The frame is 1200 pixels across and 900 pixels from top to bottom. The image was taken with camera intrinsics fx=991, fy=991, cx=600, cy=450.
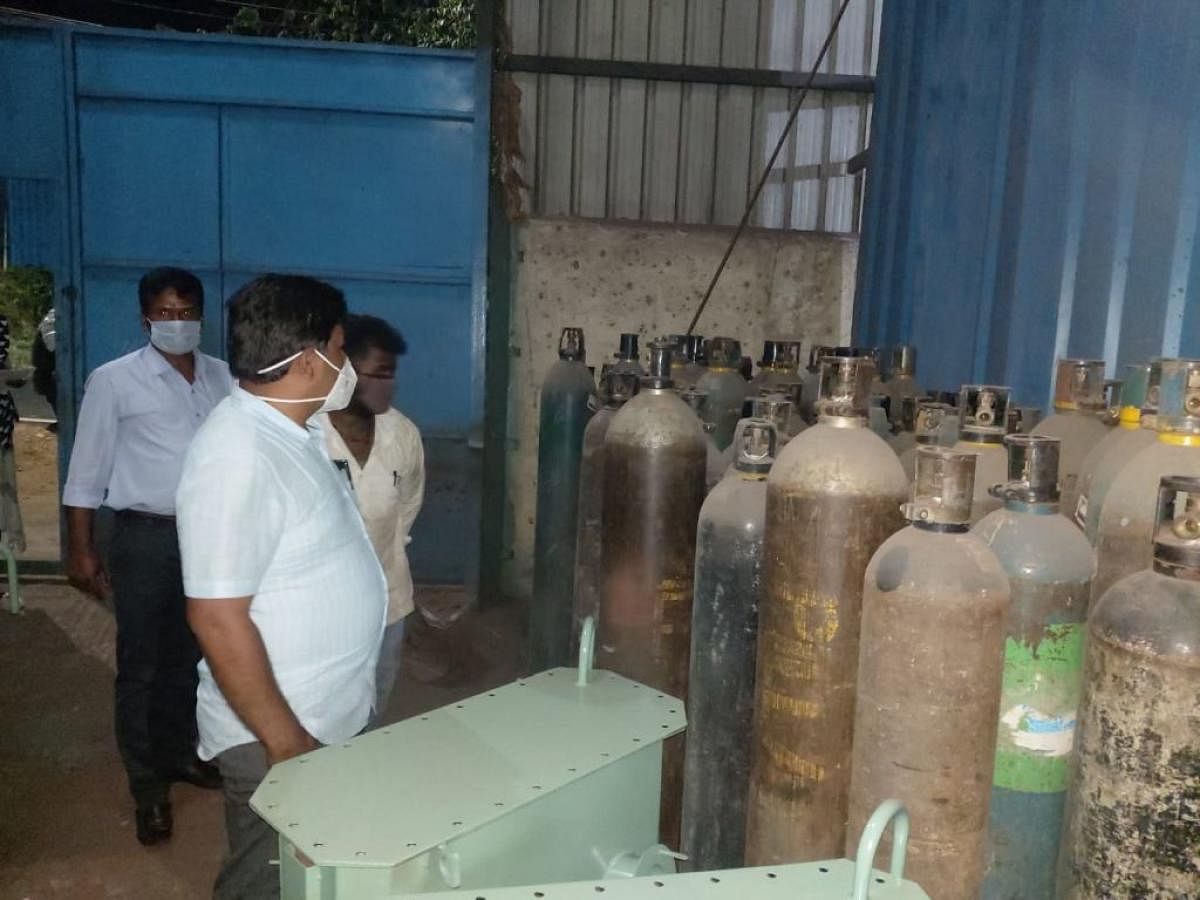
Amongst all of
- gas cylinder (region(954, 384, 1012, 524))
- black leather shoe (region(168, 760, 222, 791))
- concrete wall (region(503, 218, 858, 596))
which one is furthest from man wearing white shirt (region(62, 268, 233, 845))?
gas cylinder (region(954, 384, 1012, 524))

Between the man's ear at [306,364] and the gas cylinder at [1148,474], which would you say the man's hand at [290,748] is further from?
the gas cylinder at [1148,474]

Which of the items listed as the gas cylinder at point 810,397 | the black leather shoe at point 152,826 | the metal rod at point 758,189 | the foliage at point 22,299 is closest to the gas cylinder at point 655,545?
the gas cylinder at point 810,397

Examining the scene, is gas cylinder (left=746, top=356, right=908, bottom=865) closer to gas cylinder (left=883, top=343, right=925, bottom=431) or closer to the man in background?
gas cylinder (left=883, top=343, right=925, bottom=431)

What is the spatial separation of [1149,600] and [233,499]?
129cm

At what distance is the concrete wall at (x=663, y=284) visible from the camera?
15.1ft

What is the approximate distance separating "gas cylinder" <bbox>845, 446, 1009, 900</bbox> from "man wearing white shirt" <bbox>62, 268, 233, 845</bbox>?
6.98 ft

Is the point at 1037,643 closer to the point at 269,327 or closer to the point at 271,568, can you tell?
the point at 271,568

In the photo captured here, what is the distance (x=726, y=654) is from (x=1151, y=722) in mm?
816

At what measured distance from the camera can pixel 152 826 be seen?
9.06 feet

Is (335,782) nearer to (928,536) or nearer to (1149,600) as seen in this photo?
(928,536)

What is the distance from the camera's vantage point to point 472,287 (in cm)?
454

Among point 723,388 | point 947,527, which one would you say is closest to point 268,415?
point 947,527

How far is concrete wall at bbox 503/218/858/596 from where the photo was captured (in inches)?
181

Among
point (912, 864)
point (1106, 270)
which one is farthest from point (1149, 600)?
point (1106, 270)
